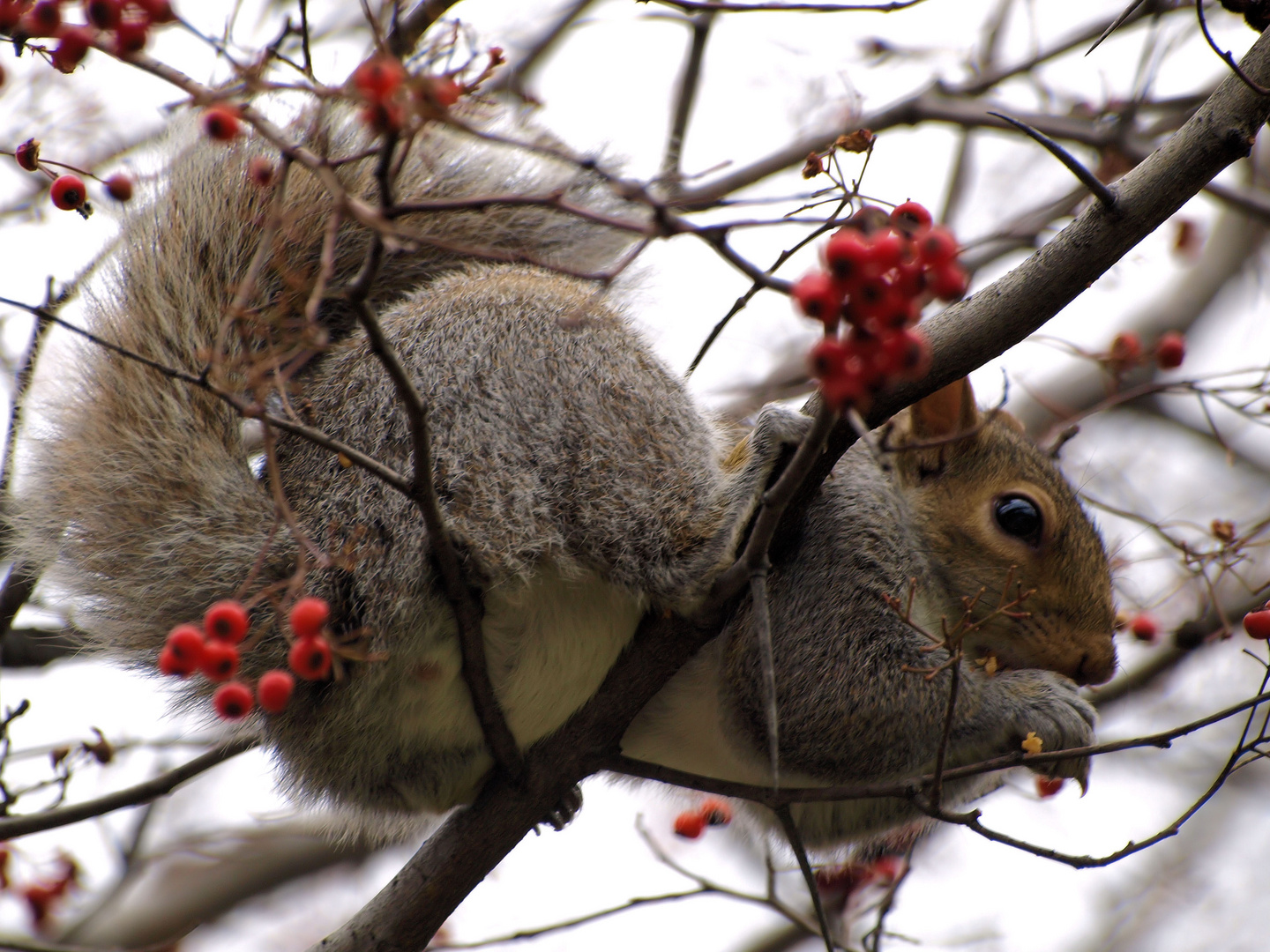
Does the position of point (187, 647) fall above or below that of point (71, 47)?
below

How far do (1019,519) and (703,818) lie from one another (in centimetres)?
142

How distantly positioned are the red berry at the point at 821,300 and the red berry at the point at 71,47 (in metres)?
1.31

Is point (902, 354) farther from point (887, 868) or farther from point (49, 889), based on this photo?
point (49, 889)

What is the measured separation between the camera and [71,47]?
6.56 feet

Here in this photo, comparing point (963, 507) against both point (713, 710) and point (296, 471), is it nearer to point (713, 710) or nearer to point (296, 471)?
point (713, 710)

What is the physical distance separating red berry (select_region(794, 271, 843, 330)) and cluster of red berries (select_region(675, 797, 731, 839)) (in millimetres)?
2622

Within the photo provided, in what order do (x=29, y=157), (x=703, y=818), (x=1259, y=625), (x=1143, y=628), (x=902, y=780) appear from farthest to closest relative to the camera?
(x=703, y=818), (x=1143, y=628), (x=902, y=780), (x=1259, y=625), (x=29, y=157)

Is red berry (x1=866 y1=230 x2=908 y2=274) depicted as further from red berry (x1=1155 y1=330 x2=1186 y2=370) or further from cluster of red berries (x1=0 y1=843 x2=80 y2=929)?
cluster of red berries (x1=0 y1=843 x2=80 y2=929)

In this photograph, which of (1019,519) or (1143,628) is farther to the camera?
(1143,628)

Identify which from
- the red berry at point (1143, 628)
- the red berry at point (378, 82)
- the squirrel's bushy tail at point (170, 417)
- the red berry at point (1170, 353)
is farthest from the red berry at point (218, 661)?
the red berry at point (1170, 353)

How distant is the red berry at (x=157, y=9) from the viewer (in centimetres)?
192

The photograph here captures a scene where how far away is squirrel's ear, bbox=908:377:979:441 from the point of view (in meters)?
3.18

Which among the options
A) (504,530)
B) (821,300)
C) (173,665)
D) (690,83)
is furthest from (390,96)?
(690,83)

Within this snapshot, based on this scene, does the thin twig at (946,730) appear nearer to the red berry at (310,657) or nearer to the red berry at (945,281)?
the red berry at (945,281)
